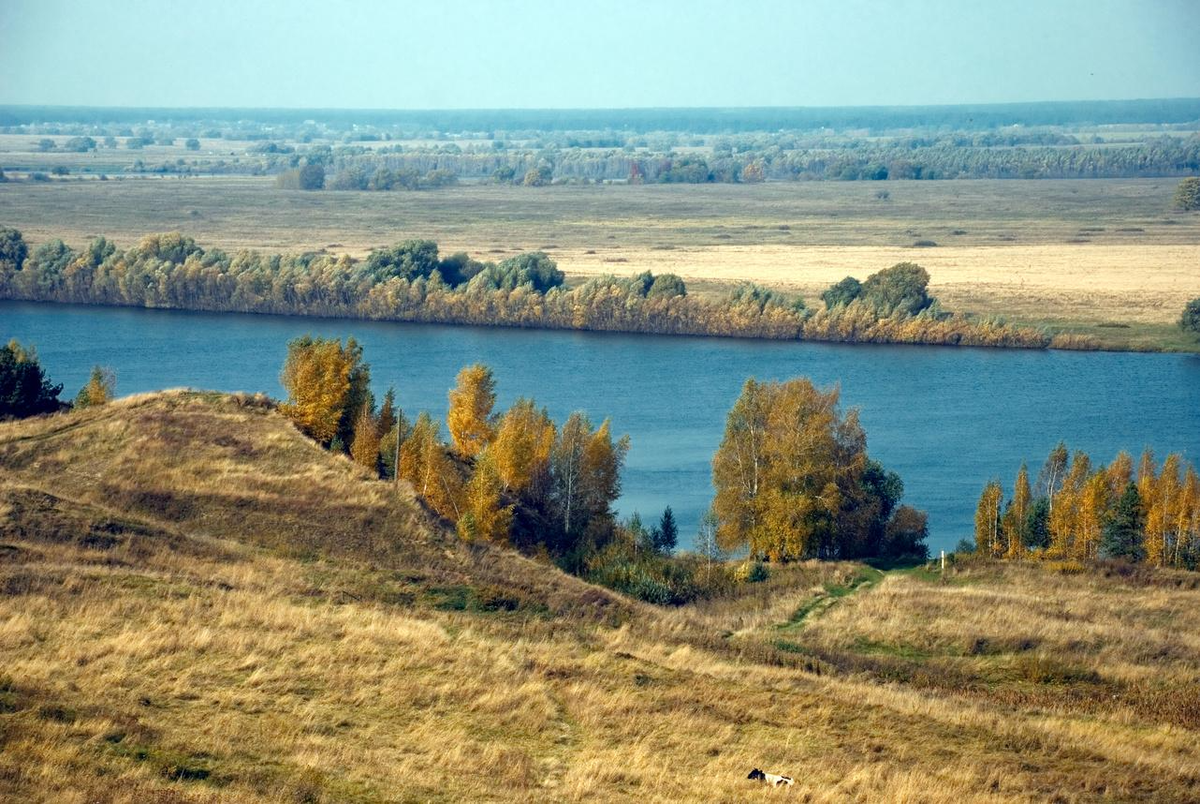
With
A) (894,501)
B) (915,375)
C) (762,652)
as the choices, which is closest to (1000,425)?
(915,375)

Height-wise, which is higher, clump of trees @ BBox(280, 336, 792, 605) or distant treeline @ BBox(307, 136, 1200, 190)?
distant treeline @ BBox(307, 136, 1200, 190)

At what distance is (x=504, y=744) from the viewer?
11812mm

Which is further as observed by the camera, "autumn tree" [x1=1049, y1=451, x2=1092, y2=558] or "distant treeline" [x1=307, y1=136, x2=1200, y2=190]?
"distant treeline" [x1=307, y1=136, x2=1200, y2=190]

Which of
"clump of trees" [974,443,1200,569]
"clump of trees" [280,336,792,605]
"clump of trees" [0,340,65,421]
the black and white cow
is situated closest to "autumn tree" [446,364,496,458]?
"clump of trees" [280,336,792,605]

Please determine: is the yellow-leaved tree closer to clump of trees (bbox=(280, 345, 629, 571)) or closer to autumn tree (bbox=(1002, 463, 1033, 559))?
clump of trees (bbox=(280, 345, 629, 571))

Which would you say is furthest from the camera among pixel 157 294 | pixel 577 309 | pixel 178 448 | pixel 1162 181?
pixel 1162 181

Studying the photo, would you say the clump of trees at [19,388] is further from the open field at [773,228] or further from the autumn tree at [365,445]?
the open field at [773,228]

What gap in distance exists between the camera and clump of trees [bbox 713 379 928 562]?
26.7m

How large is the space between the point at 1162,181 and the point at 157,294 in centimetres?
9014

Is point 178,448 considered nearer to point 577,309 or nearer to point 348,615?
point 348,615

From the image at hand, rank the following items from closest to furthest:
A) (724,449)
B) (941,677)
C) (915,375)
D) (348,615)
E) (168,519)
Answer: (348,615), (941,677), (168,519), (724,449), (915,375)

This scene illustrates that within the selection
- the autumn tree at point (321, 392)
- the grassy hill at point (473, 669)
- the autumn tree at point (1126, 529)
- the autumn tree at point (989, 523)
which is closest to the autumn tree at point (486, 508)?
the grassy hill at point (473, 669)

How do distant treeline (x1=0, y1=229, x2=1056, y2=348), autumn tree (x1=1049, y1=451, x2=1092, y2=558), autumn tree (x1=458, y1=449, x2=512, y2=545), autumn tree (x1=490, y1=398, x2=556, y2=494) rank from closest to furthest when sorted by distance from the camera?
autumn tree (x1=458, y1=449, x2=512, y2=545), autumn tree (x1=490, y1=398, x2=556, y2=494), autumn tree (x1=1049, y1=451, x2=1092, y2=558), distant treeline (x1=0, y1=229, x2=1056, y2=348)

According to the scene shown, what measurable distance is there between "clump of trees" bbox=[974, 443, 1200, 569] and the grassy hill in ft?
11.3
